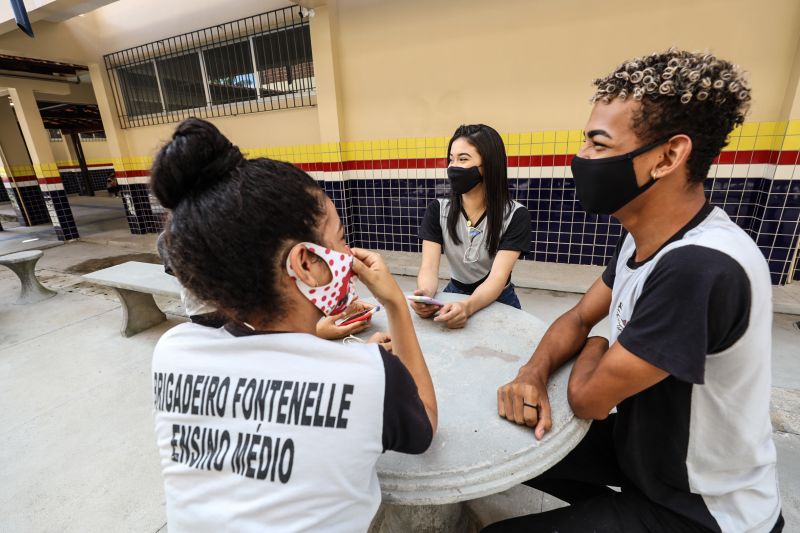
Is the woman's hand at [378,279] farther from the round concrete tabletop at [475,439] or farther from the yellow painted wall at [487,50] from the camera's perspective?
the yellow painted wall at [487,50]

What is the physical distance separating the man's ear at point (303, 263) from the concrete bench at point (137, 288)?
102 inches

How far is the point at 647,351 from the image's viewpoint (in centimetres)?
77

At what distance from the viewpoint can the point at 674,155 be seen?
2.76ft

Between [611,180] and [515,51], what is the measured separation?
3268 millimetres

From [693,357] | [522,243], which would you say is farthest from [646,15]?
[693,357]

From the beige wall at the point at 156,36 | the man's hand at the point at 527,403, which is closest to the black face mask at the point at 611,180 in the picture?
the man's hand at the point at 527,403

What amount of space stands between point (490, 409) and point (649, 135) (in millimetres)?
754

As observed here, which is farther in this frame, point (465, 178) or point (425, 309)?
point (465, 178)

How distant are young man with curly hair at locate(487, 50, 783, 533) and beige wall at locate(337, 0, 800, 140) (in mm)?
3028

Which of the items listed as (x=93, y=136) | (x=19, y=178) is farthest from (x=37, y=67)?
(x=93, y=136)

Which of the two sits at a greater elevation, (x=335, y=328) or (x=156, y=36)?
(x=156, y=36)

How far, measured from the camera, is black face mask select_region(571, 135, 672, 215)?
35.2 inches

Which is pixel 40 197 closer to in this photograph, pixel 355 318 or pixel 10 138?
pixel 10 138

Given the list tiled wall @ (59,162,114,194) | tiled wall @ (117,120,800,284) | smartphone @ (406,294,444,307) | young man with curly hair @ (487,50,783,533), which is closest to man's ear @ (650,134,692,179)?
young man with curly hair @ (487,50,783,533)
